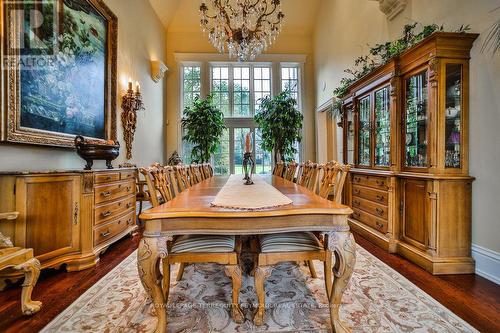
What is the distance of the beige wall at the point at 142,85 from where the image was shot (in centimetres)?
246

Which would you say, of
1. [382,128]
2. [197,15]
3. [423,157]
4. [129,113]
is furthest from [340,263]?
[197,15]

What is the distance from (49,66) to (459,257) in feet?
13.6

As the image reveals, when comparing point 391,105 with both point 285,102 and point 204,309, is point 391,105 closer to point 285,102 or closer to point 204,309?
point 204,309

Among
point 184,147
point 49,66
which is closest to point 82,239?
point 49,66

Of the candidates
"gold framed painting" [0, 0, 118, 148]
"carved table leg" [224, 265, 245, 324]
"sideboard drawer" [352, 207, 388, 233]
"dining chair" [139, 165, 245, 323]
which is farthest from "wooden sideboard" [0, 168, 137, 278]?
"sideboard drawer" [352, 207, 388, 233]

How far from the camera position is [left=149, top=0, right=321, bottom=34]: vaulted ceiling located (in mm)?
6156

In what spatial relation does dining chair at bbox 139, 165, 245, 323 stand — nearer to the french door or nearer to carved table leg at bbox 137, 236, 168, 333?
carved table leg at bbox 137, 236, 168, 333

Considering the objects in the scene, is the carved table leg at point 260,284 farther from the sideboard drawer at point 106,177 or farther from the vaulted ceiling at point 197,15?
the vaulted ceiling at point 197,15

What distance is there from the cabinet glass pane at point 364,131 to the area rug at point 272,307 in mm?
1710

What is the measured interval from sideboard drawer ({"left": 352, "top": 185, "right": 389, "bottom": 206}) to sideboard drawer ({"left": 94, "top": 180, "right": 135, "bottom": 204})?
119 inches

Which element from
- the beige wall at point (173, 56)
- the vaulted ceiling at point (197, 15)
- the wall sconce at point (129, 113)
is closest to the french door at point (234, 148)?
the beige wall at point (173, 56)

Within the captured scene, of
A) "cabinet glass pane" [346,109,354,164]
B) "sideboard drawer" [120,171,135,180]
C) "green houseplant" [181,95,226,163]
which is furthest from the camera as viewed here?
"green houseplant" [181,95,226,163]

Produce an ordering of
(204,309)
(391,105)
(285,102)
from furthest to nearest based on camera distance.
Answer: (285,102), (391,105), (204,309)

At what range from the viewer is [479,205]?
2.19 m
